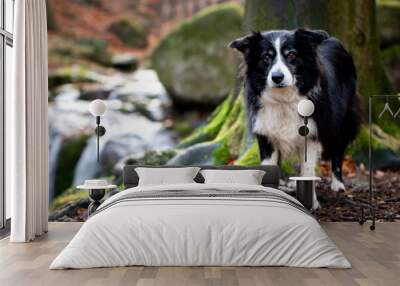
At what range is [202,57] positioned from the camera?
24.3 feet

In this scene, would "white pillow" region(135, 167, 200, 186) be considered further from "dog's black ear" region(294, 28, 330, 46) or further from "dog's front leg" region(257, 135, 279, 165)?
"dog's black ear" region(294, 28, 330, 46)

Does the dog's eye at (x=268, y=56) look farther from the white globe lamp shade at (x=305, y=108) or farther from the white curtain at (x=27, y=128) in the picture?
the white curtain at (x=27, y=128)

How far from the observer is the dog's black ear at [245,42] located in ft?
23.2

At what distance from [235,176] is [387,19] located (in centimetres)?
299

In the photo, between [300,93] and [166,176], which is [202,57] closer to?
[300,93]

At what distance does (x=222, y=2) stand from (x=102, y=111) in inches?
83.9

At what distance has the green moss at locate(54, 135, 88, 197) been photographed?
24.0 feet

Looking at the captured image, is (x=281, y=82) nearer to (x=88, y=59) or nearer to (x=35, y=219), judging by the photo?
Answer: (x=88, y=59)

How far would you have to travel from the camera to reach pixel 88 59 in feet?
24.5

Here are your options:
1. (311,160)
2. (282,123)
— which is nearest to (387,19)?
(282,123)

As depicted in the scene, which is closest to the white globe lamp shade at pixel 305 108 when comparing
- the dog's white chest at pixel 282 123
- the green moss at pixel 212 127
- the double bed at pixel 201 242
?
the dog's white chest at pixel 282 123

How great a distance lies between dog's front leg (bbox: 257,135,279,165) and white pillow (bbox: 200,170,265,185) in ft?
2.06

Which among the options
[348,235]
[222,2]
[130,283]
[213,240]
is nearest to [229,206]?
[213,240]

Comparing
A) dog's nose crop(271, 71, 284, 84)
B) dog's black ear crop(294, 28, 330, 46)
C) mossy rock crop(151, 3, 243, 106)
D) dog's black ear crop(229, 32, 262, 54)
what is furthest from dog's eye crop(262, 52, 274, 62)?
A: mossy rock crop(151, 3, 243, 106)
